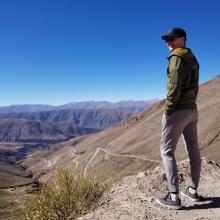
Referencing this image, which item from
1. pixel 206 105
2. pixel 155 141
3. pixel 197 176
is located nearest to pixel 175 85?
pixel 197 176

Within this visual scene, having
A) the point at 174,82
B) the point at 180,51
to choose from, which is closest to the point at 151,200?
the point at 174,82

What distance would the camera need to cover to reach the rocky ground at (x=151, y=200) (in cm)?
768

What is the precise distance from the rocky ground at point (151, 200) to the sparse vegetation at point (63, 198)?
37 cm

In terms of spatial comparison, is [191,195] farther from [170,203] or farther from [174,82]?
[174,82]

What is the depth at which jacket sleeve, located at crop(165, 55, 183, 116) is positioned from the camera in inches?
289

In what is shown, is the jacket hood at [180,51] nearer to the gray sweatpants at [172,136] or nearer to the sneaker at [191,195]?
the gray sweatpants at [172,136]

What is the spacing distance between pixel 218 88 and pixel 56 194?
5899 inches

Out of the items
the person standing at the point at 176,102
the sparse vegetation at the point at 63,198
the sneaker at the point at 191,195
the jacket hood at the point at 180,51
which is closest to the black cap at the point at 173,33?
the person standing at the point at 176,102

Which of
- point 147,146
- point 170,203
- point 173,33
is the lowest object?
point 147,146

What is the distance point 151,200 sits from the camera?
8555 millimetres

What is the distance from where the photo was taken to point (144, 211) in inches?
310

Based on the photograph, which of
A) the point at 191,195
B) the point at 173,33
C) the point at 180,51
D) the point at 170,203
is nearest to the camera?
the point at 180,51

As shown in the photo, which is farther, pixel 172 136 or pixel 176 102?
pixel 172 136

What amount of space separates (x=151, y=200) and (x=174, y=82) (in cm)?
269
